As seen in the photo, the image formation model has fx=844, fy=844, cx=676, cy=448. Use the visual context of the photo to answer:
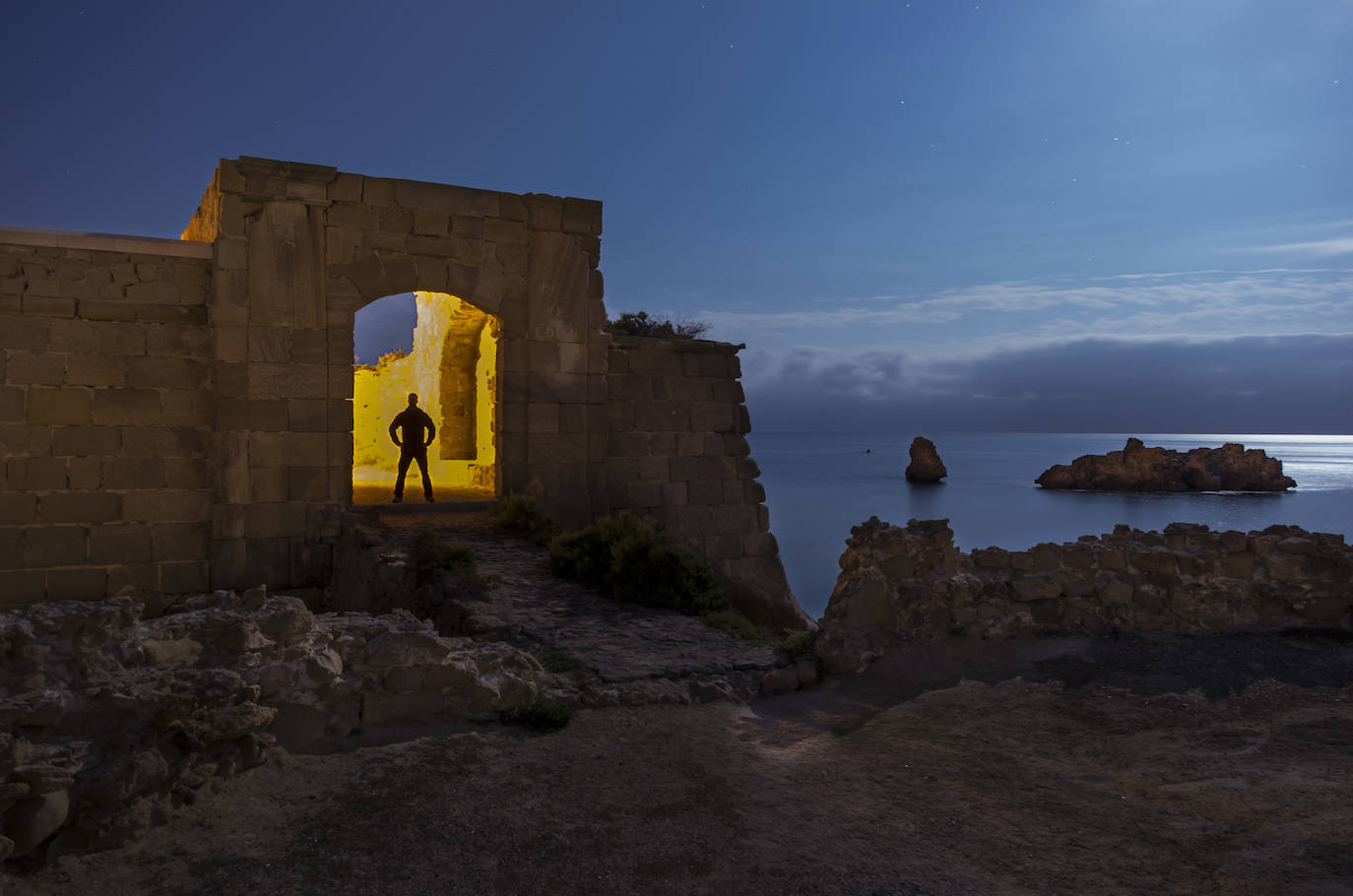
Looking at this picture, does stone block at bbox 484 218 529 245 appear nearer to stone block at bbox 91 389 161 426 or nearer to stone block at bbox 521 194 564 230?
stone block at bbox 521 194 564 230

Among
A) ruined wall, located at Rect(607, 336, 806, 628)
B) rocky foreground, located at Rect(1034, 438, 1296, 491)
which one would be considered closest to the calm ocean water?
rocky foreground, located at Rect(1034, 438, 1296, 491)

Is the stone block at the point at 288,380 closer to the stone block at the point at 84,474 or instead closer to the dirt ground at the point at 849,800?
the stone block at the point at 84,474

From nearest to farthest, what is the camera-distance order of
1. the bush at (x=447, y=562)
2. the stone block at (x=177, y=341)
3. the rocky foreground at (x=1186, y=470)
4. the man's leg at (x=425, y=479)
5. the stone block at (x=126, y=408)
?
the bush at (x=447, y=562) < the stone block at (x=126, y=408) < the stone block at (x=177, y=341) < the man's leg at (x=425, y=479) < the rocky foreground at (x=1186, y=470)

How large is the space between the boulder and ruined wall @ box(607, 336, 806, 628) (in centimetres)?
5311

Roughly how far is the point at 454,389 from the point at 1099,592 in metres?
12.0

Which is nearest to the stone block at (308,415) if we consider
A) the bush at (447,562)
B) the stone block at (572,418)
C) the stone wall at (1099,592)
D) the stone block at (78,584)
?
the bush at (447,562)

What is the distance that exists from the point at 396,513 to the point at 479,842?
7756 millimetres

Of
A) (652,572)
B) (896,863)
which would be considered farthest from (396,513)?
(896,863)

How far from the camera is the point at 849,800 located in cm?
420

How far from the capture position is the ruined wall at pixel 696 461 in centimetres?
1178

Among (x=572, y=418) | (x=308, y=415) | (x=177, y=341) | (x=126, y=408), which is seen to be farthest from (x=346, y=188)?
(x=572, y=418)

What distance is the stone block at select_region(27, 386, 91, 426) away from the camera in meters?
8.91

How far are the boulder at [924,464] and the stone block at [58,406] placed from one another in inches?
2329

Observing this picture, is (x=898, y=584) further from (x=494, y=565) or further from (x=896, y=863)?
(x=494, y=565)
